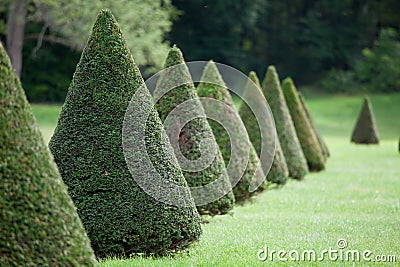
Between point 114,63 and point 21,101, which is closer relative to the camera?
point 21,101

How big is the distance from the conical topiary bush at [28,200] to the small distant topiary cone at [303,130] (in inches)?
515

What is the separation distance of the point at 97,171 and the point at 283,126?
9215 mm

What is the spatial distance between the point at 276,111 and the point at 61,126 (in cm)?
913

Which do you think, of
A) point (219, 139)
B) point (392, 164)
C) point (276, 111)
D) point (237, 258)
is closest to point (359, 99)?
point (392, 164)

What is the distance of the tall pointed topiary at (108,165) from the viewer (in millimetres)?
6551

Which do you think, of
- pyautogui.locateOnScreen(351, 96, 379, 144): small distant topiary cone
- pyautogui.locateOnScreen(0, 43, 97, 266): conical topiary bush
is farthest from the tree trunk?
pyautogui.locateOnScreen(0, 43, 97, 266): conical topiary bush

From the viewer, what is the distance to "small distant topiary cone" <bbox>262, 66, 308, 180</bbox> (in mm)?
15156

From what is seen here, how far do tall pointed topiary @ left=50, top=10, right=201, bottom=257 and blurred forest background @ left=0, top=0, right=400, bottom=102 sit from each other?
3093 cm

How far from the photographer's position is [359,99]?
46719mm

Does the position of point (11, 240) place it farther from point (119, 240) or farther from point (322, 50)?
point (322, 50)

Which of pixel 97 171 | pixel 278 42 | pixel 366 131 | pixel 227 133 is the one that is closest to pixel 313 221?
pixel 227 133

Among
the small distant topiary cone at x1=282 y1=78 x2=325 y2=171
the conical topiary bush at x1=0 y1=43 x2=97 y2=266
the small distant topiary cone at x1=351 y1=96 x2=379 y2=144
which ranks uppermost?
the conical topiary bush at x1=0 y1=43 x2=97 y2=266

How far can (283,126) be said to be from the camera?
15164 millimetres

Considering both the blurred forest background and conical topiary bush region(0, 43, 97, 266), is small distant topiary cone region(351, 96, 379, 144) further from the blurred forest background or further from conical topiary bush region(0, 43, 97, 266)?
conical topiary bush region(0, 43, 97, 266)
